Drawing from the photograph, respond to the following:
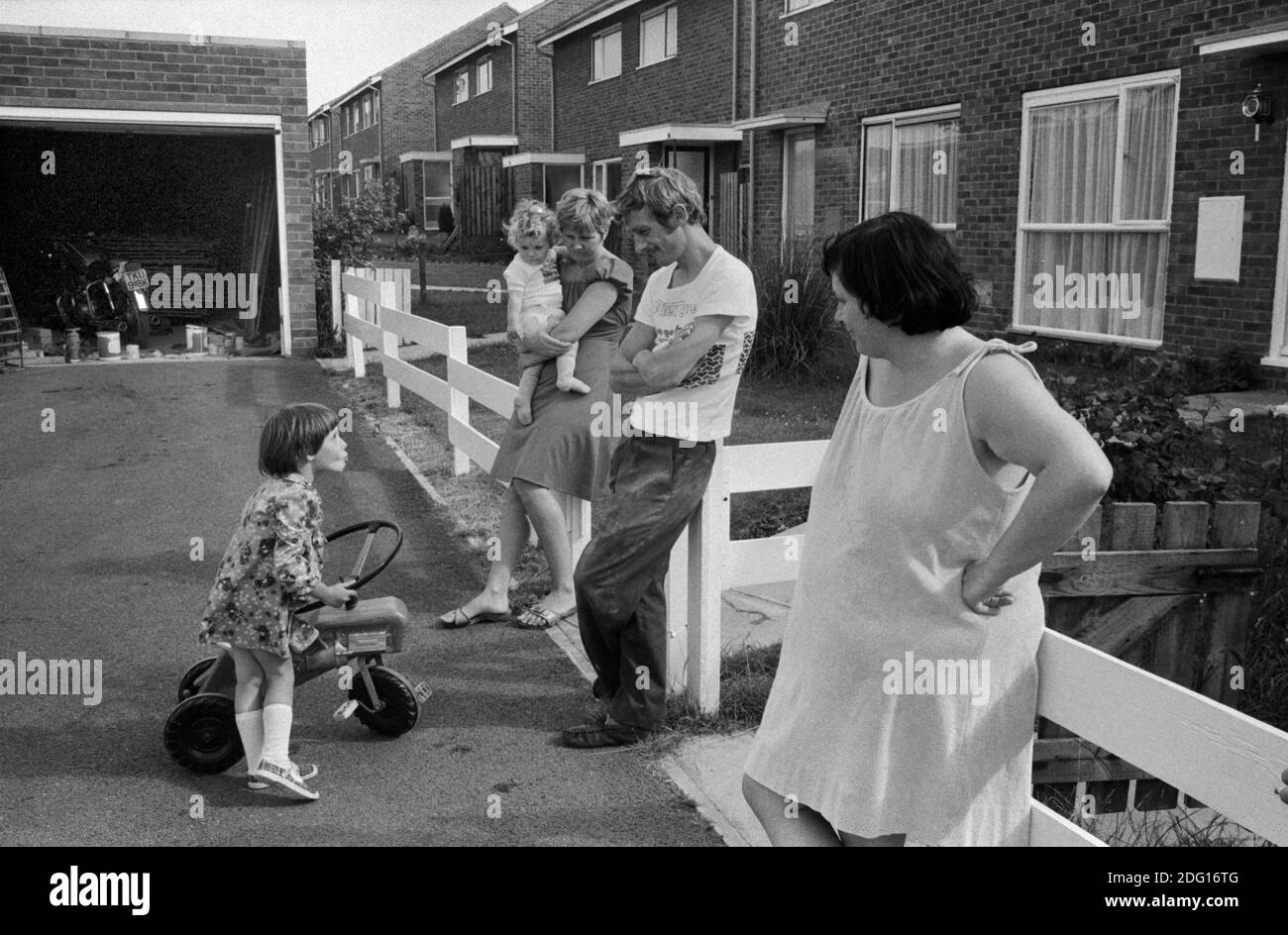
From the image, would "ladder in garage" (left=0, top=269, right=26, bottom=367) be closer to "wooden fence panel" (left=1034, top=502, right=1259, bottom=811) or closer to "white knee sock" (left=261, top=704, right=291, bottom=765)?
"white knee sock" (left=261, top=704, right=291, bottom=765)

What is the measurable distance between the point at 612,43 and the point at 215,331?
13217mm

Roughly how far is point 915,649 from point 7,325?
55.1 feet

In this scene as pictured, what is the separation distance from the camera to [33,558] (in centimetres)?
729

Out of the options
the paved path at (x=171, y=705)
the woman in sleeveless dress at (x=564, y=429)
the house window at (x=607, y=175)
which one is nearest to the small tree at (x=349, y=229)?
the paved path at (x=171, y=705)

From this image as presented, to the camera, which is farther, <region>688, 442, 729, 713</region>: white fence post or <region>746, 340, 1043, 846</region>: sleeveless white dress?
<region>688, 442, 729, 713</region>: white fence post

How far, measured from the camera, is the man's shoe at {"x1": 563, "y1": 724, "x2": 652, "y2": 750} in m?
4.63

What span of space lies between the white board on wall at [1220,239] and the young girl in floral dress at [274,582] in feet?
28.8

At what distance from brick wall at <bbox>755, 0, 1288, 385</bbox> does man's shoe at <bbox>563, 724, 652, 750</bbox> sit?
7745 millimetres

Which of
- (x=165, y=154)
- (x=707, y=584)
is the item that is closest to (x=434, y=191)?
(x=165, y=154)

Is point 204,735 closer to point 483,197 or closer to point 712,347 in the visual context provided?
point 712,347

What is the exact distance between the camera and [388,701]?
468 cm

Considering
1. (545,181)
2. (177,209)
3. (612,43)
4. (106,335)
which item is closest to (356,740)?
(106,335)

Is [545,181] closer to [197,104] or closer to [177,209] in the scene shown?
[177,209]

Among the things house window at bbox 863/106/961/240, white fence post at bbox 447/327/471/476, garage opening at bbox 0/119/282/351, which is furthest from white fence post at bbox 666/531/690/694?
garage opening at bbox 0/119/282/351
